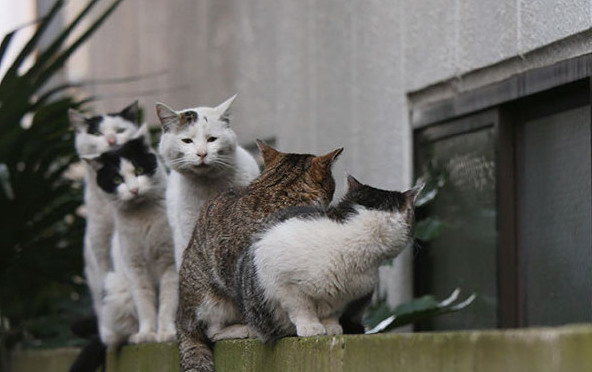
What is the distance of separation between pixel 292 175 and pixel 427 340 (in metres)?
1.12

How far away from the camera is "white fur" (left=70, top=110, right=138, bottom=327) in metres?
5.21

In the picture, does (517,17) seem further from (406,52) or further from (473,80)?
(406,52)

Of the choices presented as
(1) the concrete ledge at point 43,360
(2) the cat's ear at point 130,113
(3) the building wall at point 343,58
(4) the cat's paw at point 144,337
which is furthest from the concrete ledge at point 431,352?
(1) the concrete ledge at point 43,360

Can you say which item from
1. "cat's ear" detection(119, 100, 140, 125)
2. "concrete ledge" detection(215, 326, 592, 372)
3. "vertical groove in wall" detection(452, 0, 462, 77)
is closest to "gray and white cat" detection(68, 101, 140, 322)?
"cat's ear" detection(119, 100, 140, 125)

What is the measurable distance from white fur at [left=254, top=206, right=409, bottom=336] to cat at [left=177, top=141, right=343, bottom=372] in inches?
13.2

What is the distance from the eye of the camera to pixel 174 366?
417 cm

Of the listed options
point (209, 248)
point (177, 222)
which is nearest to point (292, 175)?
point (209, 248)

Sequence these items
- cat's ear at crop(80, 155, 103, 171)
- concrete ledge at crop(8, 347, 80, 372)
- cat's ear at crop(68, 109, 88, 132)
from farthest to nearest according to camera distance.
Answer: concrete ledge at crop(8, 347, 80, 372)
cat's ear at crop(68, 109, 88, 132)
cat's ear at crop(80, 155, 103, 171)

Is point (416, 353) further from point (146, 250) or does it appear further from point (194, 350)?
point (146, 250)

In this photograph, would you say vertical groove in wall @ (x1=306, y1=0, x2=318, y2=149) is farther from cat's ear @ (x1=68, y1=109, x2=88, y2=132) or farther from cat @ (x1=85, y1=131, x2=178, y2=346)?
cat @ (x1=85, y1=131, x2=178, y2=346)

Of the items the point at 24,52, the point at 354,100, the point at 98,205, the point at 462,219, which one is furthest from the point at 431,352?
the point at 24,52

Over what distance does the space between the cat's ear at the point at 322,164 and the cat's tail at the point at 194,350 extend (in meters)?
0.68

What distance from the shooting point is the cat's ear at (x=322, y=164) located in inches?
142

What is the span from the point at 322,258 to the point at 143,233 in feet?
5.47
